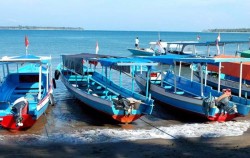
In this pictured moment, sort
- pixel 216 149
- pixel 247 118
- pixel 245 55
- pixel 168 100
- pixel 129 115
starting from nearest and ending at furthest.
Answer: pixel 216 149
pixel 129 115
pixel 247 118
pixel 168 100
pixel 245 55

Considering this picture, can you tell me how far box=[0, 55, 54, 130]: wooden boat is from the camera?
12.4m

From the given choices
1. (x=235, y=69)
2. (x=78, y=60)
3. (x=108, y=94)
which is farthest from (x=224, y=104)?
(x=235, y=69)

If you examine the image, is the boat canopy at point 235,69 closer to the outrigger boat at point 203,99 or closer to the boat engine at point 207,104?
the outrigger boat at point 203,99

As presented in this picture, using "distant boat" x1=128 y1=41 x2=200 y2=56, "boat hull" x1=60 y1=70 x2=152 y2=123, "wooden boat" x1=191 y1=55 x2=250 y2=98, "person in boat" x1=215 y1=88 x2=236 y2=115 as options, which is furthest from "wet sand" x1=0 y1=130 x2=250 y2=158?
"distant boat" x1=128 y1=41 x2=200 y2=56

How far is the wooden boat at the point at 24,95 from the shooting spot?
12391mm

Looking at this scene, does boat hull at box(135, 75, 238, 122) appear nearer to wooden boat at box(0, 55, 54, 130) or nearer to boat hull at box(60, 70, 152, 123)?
boat hull at box(60, 70, 152, 123)

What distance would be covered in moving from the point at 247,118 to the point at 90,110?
6.42 m

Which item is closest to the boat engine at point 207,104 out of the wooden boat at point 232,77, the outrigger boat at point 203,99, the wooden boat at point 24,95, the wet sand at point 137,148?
the outrigger boat at point 203,99

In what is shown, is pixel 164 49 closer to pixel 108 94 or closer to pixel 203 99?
pixel 108 94

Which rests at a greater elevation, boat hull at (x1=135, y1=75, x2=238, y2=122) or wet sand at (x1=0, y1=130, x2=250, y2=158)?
boat hull at (x1=135, y1=75, x2=238, y2=122)

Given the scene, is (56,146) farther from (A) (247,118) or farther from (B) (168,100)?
(A) (247,118)

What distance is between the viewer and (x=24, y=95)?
52.1 feet

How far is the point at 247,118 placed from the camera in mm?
15297

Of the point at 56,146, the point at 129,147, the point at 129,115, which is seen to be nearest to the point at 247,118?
the point at 129,115
